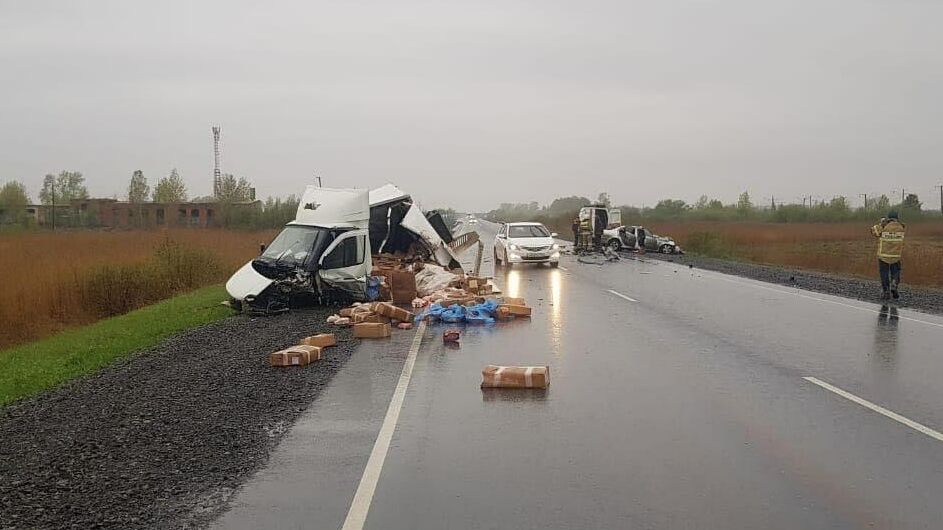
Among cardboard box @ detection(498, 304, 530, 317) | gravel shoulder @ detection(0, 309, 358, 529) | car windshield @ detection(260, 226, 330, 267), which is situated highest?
car windshield @ detection(260, 226, 330, 267)

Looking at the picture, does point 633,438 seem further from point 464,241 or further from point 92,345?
point 464,241

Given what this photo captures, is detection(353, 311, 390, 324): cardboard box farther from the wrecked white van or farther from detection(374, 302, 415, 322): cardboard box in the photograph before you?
the wrecked white van

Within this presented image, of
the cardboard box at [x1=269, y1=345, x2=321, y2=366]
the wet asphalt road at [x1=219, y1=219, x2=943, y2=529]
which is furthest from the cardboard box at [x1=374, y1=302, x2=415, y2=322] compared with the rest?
the cardboard box at [x1=269, y1=345, x2=321, y2=366]

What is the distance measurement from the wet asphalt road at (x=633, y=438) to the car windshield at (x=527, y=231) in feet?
64.0

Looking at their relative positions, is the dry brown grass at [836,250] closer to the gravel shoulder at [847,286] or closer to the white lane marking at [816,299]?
the gravel shoulder at [847,286]

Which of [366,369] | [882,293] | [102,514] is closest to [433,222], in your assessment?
[882,293]

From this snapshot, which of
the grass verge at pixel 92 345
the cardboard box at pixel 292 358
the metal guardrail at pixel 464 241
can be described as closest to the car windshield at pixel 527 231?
the metal guardrail at pixel 464 241

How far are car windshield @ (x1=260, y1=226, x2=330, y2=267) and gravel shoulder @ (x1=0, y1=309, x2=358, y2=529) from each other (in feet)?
16.4

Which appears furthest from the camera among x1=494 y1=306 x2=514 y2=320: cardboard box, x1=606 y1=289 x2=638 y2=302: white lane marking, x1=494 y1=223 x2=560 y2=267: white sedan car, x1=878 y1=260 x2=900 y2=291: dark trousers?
x1=494 y1=223 x2=560 y2=267: white sedan car

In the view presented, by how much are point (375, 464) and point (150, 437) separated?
227 centimetres

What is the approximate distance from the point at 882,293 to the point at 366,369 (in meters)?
15.0

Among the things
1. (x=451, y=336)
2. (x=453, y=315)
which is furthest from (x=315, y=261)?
(x=451, y=336)

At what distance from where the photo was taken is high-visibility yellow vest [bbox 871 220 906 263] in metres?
18.3

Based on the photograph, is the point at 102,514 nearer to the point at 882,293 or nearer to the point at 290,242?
the point at 290,242
